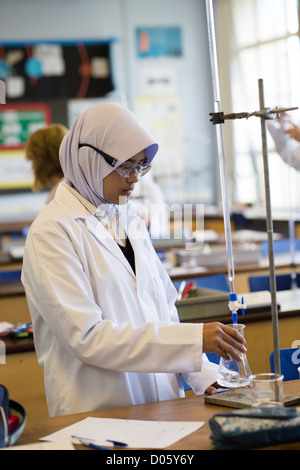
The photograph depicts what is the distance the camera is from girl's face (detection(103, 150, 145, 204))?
5.92 ft

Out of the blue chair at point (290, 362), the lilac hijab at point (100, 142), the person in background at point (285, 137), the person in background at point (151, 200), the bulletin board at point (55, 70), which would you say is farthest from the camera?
the bulletin board at point (55, 70)

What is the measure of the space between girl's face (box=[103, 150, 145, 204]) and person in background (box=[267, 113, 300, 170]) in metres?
0.38

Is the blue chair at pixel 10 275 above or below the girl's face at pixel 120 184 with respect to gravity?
below

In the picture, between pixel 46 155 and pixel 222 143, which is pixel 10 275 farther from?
pixel 222 143

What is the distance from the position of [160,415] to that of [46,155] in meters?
2.22

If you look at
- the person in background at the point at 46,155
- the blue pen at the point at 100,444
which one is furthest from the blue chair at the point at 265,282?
the blue pen at the point at 100,444

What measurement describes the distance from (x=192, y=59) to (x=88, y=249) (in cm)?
801

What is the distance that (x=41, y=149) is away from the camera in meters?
3.56

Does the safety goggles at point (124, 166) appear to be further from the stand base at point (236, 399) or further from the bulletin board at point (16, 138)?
the bulletin board at point (16, 138)

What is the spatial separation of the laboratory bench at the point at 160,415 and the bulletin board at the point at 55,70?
7.58 m

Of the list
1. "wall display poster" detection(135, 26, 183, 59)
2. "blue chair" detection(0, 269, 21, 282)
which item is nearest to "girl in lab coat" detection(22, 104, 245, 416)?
"blue chair" detection(0, 269, 21, 282)

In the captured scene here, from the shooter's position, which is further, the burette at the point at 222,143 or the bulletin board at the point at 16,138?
the bulletin board at the point at 16,138

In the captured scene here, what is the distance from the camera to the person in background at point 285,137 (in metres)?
2.34

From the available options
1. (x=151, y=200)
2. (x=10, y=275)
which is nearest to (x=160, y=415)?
(x=10, y=275)
